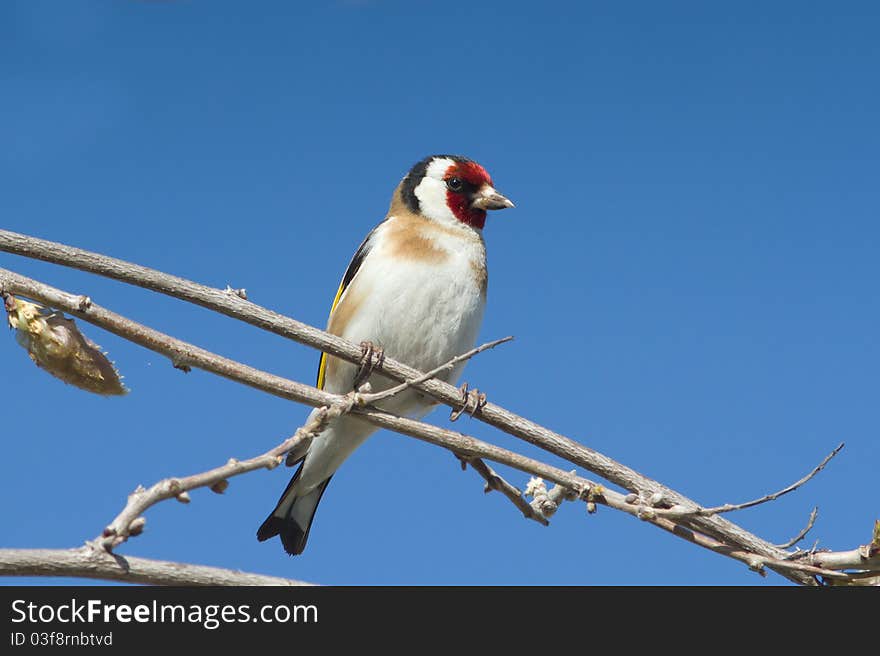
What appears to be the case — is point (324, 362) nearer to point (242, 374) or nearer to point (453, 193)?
point (453, 193)

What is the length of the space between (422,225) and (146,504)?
3.90 metres

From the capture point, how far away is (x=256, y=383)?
379 centimetres

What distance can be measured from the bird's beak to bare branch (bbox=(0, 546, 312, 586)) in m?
4.35

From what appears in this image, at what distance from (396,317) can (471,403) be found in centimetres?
178

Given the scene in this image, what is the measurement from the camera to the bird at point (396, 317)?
618 centimetres

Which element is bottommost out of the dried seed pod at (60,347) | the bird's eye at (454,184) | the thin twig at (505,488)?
the thin twig at (505,488)

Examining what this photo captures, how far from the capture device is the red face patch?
6875mm

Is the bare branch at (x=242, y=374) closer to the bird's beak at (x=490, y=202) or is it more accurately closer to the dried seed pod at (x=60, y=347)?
the dried seed pod at (x=60, y=347)

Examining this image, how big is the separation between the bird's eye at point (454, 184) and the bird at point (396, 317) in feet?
0.84

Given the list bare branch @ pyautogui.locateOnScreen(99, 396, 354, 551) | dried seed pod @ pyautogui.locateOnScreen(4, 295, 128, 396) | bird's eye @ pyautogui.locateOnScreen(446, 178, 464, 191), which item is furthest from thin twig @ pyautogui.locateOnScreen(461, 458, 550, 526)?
bird's eye @ pyautogui.locateOnScreen(446, 178, 464, 191)

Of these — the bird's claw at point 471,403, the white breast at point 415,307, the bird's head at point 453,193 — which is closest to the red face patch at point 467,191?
the bird's head at point 453,193

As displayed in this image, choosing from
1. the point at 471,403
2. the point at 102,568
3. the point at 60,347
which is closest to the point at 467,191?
the point at 471,403

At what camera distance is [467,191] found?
698cm

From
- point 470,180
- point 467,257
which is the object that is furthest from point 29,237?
point 470,180
